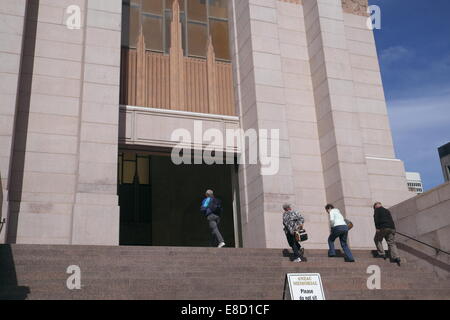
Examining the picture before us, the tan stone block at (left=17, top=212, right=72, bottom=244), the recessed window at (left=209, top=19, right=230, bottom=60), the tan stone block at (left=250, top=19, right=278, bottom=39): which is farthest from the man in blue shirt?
the recessed window at (left=209, top=19, right=230, bottom=60)

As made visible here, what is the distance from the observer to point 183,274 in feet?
37.5

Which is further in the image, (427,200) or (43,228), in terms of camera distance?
(43,228)

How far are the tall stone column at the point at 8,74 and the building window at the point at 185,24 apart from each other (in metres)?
4.32

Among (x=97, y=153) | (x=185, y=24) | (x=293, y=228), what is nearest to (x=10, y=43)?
(x=97, y=153)

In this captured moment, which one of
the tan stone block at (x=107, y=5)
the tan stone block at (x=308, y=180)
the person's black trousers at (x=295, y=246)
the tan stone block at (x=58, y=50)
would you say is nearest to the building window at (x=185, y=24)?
the tan stone block at (x=107, y=5)

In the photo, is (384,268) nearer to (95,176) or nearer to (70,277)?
(70,277)

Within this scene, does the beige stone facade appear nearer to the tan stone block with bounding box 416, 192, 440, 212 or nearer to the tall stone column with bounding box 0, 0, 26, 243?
the tall stone column with bounding box 0, 0, 26, 243

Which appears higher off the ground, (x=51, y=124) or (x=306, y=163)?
(x=51, y=124)

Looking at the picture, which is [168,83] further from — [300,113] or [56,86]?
[300,113]

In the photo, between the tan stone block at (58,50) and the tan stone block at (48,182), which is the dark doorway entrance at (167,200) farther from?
the tan stone block at (48,182)

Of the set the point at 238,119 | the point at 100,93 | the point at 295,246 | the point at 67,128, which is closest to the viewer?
the point at 295,246

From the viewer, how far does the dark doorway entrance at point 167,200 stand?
2831 centimetres

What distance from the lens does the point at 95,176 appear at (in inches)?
655

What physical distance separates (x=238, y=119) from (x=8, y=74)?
8585 millimetres
